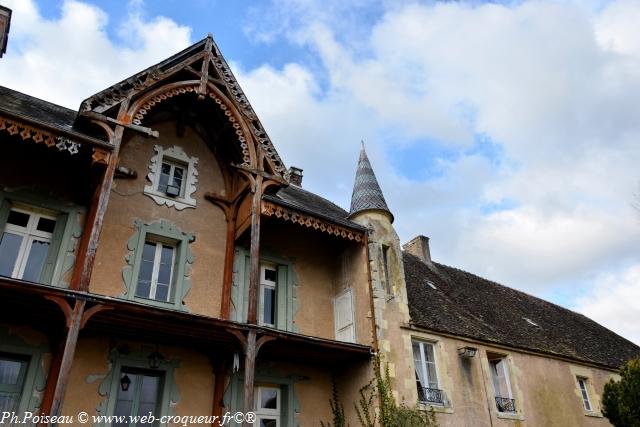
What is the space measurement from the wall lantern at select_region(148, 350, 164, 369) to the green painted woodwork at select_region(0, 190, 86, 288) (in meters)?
2.07

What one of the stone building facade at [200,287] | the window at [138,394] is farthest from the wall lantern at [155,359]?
the window at [138,394]

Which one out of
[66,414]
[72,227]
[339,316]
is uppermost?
[72,227]

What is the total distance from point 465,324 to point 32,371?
1067 cm

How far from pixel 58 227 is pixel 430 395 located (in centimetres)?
898

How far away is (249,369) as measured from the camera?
8.62 metres

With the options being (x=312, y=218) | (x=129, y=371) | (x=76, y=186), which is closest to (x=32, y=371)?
(x=129, y=371)

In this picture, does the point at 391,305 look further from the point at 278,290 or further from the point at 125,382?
the point at 125,382

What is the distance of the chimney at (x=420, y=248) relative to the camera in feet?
67.5

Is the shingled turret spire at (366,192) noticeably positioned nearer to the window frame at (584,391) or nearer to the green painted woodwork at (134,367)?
the green painted woodwork at (134,367)

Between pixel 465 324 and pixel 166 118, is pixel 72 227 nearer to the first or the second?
pixel 166 118

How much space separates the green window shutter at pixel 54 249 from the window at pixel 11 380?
4.61ft

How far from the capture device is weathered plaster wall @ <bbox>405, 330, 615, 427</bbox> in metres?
12.2

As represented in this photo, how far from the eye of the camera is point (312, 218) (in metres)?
11.5

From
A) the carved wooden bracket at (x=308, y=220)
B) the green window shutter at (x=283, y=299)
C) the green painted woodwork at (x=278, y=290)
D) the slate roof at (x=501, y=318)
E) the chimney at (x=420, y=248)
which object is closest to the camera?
the carved wooden bracket at (x=308, y=220)
